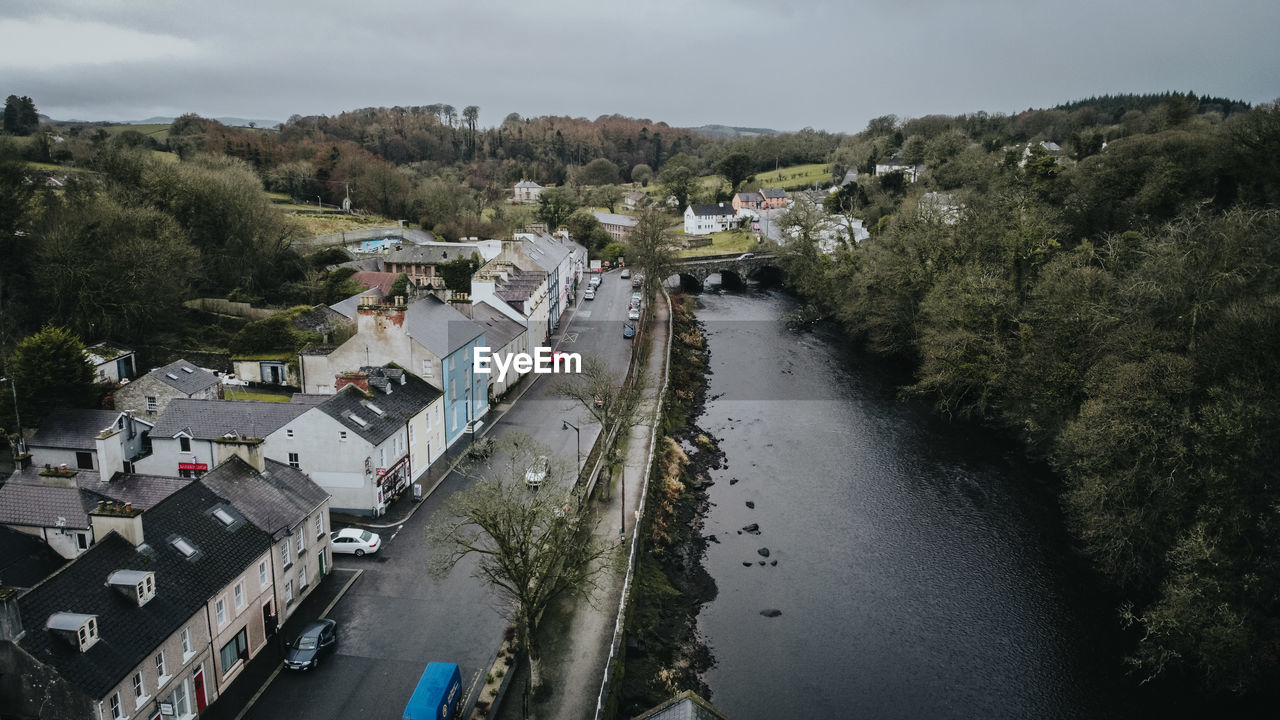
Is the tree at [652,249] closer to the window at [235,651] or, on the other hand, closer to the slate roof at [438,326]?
the slate roof at [438,326]

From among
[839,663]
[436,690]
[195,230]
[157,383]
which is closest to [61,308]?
[157,383]

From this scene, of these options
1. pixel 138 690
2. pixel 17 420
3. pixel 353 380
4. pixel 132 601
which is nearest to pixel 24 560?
pixel 132 601

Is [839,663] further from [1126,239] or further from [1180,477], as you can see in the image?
[1126,239]

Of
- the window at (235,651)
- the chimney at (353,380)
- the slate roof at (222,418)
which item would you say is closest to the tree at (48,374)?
the slate roof at (222,418)

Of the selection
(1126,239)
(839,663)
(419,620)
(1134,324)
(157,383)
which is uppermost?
(1126,239)

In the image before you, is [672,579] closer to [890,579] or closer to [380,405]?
[890,579]

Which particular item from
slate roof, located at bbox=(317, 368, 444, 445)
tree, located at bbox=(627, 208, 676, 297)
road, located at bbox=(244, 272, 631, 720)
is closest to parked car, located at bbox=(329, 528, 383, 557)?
road, located at bbox=(244, 272, 631, 720)
